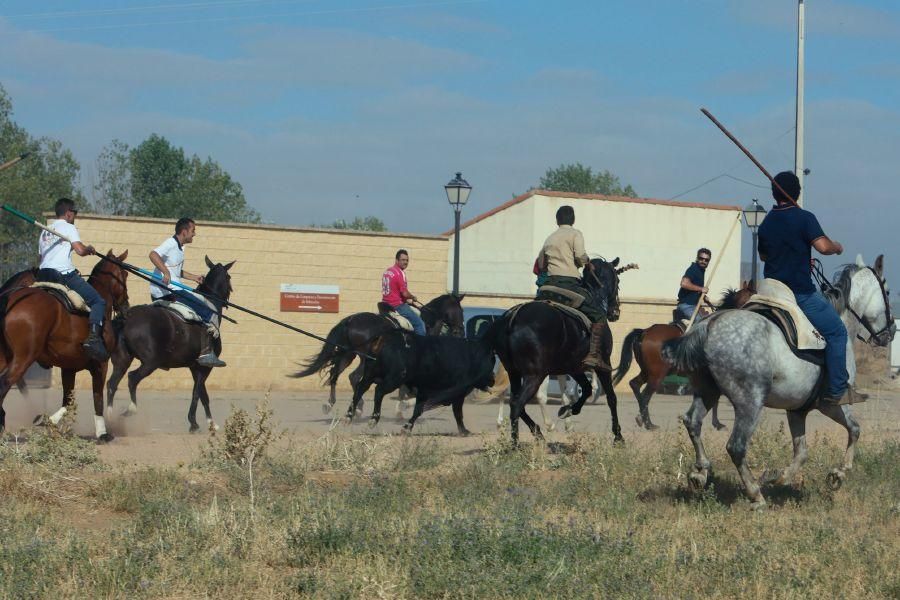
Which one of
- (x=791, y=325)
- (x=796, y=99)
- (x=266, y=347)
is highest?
(x=796, y=99)

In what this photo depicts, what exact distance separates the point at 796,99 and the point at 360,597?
924 inches

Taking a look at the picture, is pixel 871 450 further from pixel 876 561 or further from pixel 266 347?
pixel 266 347

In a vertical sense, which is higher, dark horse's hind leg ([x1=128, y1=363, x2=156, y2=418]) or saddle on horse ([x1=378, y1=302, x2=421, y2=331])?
saddle on horse ([x1=378, y1=302, x2=421, y2=331])

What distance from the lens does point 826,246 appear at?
9359mm

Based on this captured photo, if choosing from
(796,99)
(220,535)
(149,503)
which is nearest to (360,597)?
(220,535)

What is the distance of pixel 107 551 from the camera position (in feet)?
23.3

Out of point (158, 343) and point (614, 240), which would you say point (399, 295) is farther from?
point (614, 240)

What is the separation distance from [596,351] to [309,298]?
51.4 feet

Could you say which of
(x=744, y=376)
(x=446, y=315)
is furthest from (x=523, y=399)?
(x=446, y=315)

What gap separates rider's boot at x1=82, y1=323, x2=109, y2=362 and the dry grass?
8.04 ft

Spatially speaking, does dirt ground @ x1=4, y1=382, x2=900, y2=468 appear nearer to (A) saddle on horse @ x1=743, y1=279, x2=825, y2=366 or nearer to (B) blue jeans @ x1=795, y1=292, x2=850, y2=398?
(B) blue jeans @ x1=795, y1=292, x2=850, y2=398

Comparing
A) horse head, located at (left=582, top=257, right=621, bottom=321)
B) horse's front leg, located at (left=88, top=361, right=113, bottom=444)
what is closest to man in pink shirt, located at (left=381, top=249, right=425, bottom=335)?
horse's front leg, located at (left=88, top=361, right=113, bottom=444)

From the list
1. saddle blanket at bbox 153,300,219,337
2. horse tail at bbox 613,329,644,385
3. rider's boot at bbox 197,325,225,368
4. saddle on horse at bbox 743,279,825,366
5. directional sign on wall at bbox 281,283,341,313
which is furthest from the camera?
directional sign on wall at bbox 281,283,341,313

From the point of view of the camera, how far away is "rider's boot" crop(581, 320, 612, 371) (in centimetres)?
1261
